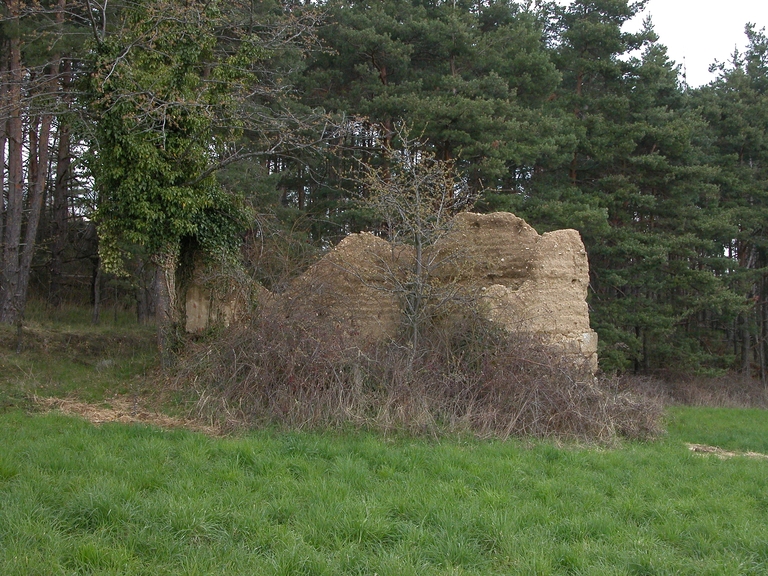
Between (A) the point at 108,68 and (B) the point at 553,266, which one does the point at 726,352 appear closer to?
(B) the point at 553,266

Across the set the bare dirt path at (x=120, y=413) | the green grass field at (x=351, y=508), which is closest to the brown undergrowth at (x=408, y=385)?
the bare dirt path at (x=120, y=413)

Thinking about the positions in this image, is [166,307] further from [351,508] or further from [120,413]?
[351,508]

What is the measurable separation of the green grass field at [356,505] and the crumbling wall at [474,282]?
327cm

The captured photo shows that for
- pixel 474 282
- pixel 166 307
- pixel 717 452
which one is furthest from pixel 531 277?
pixel 166 307

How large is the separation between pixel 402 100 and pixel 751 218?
56.5 feet

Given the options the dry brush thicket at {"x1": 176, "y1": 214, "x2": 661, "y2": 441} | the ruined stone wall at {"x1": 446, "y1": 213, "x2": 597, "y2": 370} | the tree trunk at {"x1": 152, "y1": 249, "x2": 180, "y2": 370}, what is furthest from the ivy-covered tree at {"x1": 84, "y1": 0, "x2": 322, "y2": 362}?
the ruined stone wall at {"x1": 446, "y1": 213, "x2": 597, "y2": 370}

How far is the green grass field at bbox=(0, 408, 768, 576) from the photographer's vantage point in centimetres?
466

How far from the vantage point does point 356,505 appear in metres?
5.62

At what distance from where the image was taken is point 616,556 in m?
4.93

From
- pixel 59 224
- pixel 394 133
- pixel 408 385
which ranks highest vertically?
pixel 394 133

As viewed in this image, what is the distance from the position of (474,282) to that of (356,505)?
23.5 feet

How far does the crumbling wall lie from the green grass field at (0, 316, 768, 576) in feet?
10.7

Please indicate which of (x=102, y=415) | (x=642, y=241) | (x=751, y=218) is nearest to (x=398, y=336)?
(x=102, y=415)

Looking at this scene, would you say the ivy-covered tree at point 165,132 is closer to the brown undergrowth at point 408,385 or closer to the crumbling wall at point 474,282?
the crumbling wall at point 474,282
